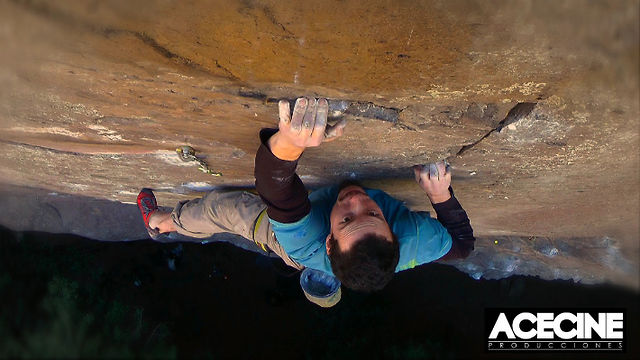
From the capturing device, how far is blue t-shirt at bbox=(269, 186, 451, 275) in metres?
1.51

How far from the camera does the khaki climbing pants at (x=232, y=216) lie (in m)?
1.89

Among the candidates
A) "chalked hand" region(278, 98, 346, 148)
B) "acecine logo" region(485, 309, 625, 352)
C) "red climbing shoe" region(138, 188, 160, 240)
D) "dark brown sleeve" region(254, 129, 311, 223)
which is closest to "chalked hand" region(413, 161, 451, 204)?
"dark brown sleeve" region(254, 129, 311, 223)

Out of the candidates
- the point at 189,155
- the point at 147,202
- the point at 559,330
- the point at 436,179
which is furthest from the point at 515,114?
the point at 559,330

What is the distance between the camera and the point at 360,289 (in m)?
1.42

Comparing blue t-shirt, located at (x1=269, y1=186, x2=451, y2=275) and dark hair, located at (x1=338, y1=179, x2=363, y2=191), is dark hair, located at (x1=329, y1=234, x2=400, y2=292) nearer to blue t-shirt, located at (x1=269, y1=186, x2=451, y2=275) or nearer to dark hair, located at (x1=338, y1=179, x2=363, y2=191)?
blue t-shirt, located at (x1=269, y1=186, x2=451, y2=275)

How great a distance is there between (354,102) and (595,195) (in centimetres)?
150

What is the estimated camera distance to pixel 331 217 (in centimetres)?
154

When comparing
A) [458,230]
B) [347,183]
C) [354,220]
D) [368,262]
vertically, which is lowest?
[368,262]

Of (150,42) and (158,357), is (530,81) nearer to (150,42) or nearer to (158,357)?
(150,42)

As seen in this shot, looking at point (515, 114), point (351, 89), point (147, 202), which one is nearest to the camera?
point (351, 89)

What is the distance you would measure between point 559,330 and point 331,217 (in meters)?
2.71

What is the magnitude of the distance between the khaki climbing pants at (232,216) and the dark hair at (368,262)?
1.77 feet

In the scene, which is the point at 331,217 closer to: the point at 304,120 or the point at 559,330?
the point at 304,120

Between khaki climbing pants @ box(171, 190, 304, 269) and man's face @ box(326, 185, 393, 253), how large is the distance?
0.46 meters
